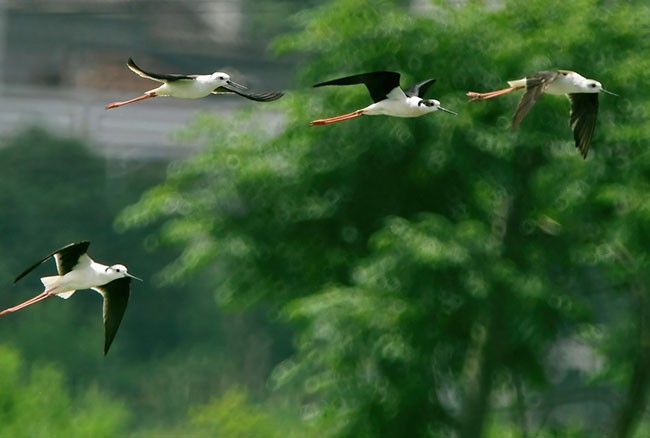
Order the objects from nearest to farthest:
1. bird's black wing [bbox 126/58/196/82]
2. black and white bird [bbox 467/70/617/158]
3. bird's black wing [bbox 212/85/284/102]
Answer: bird's black wing [bbox 126/58/196/82] → bird's black wing [bbox 212/85/284/102] → black and white bird [bbox 467/70/617/158]

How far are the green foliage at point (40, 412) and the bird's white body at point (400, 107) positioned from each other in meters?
17.3

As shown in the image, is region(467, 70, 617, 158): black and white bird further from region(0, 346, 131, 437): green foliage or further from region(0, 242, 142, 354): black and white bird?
region(0, 346, 131, 437): green foliage

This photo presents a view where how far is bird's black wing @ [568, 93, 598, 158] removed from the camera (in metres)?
12.0

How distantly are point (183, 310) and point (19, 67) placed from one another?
1622 cm

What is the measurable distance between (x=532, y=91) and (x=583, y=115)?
1543 mm

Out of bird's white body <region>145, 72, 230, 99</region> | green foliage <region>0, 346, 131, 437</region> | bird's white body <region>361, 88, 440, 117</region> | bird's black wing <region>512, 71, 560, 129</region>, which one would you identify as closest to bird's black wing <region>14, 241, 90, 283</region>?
bird's white body <region>145, 72, 230, 99</region>

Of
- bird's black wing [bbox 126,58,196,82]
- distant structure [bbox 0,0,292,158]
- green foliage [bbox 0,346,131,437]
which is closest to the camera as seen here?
bird's black wing [bbox 126,58,196,82]

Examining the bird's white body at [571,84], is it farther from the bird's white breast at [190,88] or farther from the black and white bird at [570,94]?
the bird's white breast at [190,88]

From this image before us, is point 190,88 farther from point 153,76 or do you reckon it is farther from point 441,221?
point 441,221

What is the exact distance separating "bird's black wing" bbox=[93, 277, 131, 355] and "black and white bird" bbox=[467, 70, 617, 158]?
85.1 inches

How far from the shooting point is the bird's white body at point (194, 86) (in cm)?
1080

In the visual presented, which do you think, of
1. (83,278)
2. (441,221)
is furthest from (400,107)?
(441,221)

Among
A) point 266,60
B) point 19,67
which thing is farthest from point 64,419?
point 19,67

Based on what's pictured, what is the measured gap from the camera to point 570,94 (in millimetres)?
12320
